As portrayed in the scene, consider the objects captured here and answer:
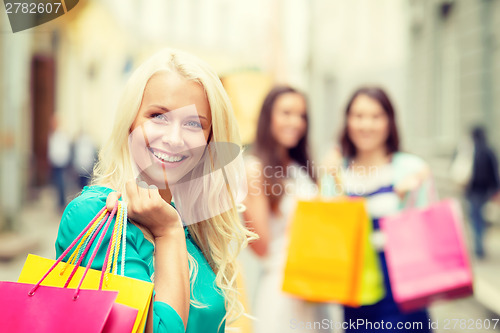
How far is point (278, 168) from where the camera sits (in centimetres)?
325

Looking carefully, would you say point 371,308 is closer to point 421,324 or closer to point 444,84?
point 421,324

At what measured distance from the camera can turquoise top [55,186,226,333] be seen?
3.61ft

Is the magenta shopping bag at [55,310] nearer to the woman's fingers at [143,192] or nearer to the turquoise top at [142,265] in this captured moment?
the turquoise top at [142,265]

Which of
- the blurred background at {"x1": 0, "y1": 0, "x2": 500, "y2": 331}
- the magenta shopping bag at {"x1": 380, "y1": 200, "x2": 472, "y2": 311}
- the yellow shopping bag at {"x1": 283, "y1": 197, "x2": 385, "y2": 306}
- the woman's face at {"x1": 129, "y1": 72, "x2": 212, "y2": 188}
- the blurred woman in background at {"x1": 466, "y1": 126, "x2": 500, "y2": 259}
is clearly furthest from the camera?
the blurred woman in background at {"x1": 466, "y1": 126, "x2": 500, "y2": 259}

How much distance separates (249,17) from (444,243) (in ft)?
55.0

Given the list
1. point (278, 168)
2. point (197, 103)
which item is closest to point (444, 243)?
point (278, 168)

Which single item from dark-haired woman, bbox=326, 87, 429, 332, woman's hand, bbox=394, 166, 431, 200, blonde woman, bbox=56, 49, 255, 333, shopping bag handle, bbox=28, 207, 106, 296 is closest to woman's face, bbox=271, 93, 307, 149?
dark-haired woman, bbox=326, 87, 429, 332

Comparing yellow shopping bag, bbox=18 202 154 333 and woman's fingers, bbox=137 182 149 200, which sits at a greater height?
woman's fingers, bbox=137 182 149 200

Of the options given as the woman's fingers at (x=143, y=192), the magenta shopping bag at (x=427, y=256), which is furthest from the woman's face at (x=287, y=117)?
the woman's fingers at (x=143, y=192)

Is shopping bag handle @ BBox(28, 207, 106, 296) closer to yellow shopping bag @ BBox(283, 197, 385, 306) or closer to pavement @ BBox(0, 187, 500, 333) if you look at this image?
yellow shopping bag @ BBox(283, 197, 385, 306)

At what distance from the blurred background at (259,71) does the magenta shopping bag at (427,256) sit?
0.91 metres

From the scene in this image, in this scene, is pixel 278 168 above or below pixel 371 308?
above

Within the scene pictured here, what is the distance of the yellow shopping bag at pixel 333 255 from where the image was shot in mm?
2758

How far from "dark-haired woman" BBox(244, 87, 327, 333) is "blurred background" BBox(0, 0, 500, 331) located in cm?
17
